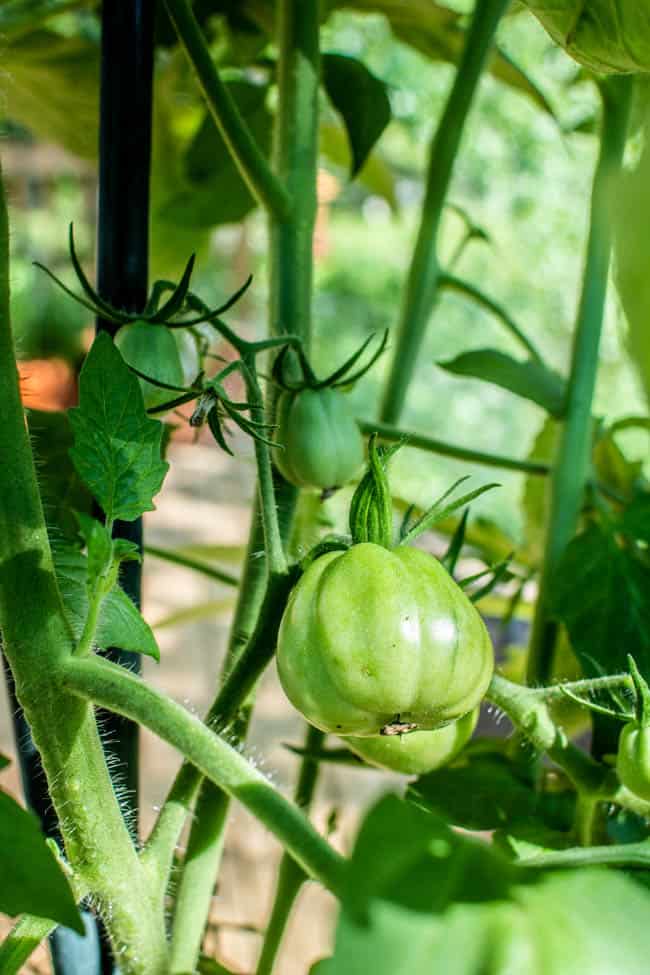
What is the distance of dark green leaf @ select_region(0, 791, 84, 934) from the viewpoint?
0.20 m

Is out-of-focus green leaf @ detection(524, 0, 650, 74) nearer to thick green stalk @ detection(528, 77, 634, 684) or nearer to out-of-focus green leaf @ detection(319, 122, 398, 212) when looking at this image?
thick green stalk @ detection(528, 77, 634, 684)

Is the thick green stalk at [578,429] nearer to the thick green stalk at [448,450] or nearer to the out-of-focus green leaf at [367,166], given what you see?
the thick green stalk at [448,450]

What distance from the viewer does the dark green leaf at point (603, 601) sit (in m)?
0.36

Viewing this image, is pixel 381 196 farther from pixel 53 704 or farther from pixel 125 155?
pixel 53 704

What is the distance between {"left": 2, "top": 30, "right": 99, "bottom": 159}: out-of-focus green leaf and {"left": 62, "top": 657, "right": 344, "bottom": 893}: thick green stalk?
0.38 meters

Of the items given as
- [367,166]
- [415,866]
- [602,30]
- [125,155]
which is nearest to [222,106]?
[125,155]

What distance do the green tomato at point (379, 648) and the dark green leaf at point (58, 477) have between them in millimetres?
121

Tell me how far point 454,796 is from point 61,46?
0.43m

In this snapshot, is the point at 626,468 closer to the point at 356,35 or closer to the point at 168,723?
the point at 168,723

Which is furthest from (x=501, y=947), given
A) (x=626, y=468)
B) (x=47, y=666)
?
(x=626, y=468)

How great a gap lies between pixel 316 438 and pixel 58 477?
12 cm

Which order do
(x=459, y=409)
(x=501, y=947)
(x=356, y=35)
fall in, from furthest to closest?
(x=356, y=35)
(x=459, y=409)
(x=501, y=947)

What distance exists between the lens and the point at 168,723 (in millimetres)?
232

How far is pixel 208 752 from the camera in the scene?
0.23 m
